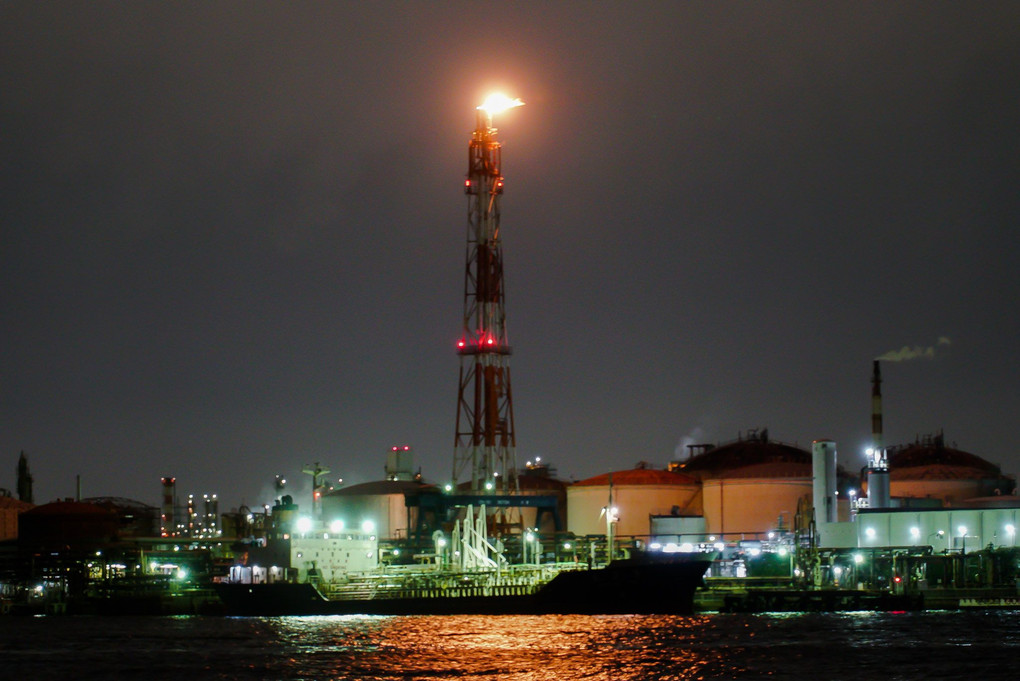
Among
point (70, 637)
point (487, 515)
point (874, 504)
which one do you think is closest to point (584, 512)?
point (487, 515)

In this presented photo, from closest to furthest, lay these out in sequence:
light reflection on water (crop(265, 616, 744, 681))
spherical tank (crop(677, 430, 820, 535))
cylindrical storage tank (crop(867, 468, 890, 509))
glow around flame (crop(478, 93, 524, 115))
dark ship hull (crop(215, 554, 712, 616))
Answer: light reflection on water (crop(265, 616, 744, 681)) < dark ship hull (crop(215, 554, 712, 616)) < glow around flame (crop(478, 93, 524, 115)) < cylindrical storage tank (crop(867, 468, 890, 509)) < spherical tank (crop(677, 430, 820, 535))

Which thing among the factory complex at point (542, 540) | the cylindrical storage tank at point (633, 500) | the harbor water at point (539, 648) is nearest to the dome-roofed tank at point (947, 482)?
the factory complex at point (542, 540)

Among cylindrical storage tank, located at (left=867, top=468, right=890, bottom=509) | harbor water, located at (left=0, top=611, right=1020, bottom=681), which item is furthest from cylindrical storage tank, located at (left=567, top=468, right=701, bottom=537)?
harbor water, located at (left=0, top=611, right=1020, bottom=681)

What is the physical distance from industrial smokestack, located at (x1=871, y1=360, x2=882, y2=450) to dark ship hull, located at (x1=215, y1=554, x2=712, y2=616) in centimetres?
3071

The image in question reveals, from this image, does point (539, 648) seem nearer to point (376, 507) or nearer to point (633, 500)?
point (633, 500)

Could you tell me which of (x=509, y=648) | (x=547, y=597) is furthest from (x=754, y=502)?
(x=509, y=648)

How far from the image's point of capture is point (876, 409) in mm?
110188

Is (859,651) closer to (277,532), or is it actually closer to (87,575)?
(277,532)

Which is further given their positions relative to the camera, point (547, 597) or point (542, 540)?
point (542, 540)

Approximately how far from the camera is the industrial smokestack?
108m

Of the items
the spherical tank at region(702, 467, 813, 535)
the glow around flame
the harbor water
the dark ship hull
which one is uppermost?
the glow around flame

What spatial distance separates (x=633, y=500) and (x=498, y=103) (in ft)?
112

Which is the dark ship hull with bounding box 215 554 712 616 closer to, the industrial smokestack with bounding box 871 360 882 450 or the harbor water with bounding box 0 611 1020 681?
the harbor water with bounding box 0 611 1020 681

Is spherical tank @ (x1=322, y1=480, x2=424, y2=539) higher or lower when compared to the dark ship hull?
higher
